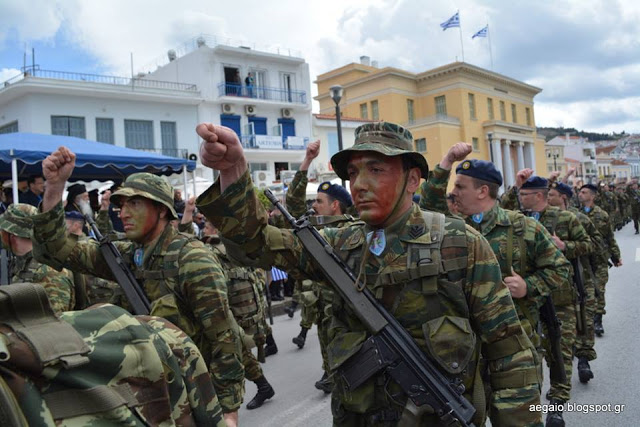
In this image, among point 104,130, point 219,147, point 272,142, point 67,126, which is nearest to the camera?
point 219,147

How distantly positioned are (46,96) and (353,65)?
2714 centimetres

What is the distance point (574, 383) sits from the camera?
16.9 ft

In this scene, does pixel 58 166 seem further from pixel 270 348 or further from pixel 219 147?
pixel 270 348

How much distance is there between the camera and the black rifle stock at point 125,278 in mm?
3025

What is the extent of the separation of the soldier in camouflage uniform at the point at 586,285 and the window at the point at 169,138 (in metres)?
22.6

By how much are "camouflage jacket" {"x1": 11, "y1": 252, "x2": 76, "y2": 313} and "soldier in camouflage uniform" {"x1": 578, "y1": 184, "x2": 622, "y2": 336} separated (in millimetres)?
6354

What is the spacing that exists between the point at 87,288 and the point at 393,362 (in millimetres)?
3531

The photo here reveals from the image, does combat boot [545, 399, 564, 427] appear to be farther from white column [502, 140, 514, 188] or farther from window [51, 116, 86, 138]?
white column [502, 140, 514, 188]

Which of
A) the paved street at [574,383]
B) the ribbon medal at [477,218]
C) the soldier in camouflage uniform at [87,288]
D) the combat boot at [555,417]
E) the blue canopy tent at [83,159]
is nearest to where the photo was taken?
the ribbon medal at [477,218]

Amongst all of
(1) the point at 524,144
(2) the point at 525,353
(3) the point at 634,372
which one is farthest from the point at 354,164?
(1) the point at 524,144

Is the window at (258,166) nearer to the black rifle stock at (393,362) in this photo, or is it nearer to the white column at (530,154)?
the black rifle stock at (393,362)

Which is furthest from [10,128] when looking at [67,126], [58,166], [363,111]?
[363,111]

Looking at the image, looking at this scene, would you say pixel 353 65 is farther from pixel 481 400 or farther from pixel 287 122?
pixel 481 400

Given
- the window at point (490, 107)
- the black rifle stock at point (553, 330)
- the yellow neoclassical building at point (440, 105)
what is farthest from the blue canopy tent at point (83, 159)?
the window at point (490, 107)
